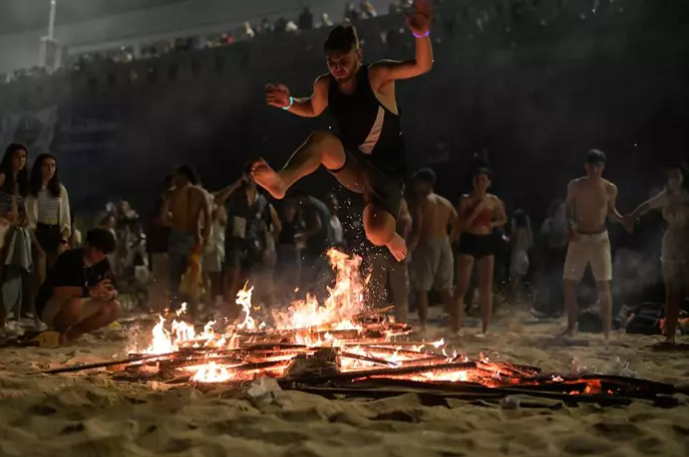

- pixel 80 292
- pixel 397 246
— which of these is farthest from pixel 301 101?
pixel 80 292

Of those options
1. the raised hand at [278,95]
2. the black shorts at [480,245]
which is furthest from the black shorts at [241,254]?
the raised hand at [278,95]

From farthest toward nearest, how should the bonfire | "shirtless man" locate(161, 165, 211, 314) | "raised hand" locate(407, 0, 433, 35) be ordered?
"shirtless man" locate(161, 165, 211, 314), the bonfire, "raised hand" locate(407, 0, 433, 35)

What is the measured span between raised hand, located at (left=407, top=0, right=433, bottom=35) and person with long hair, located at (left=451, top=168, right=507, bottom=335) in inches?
155

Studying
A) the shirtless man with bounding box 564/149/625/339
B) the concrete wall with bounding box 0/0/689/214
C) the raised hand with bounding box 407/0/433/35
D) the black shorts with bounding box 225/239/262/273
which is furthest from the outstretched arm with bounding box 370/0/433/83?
the concrete wall with bounding box 0/0/689/214

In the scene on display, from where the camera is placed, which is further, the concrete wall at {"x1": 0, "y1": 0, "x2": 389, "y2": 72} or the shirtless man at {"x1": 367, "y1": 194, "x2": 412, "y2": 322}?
the concrete wall at {"x1": 0, "y1": 0, "x2": 389, "y2": 72}

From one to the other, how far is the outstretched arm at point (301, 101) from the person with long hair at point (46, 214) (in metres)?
3.93

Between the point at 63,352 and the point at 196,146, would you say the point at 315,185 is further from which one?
the point at 63,352

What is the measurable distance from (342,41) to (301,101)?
62 cm

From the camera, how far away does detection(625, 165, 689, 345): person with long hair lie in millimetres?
6734

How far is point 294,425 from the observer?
326cm

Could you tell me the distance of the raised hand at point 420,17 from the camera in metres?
3.79

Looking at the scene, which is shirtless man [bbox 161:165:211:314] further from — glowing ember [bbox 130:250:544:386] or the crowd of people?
glowing ember [bbox 130:250:544:386]

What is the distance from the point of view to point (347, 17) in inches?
554

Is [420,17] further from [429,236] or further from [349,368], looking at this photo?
[429,236]
